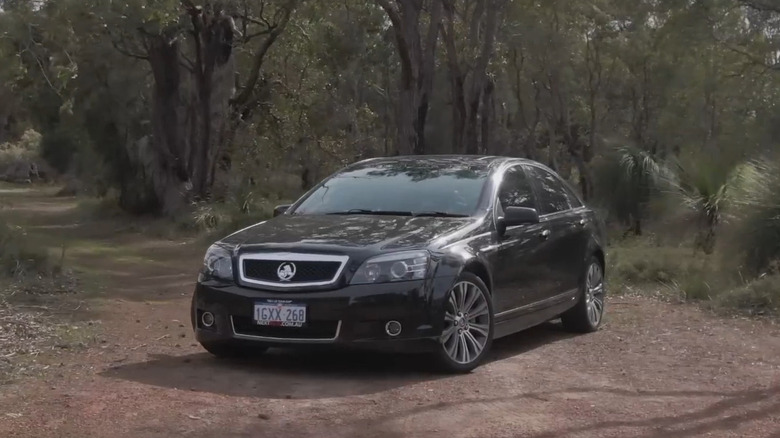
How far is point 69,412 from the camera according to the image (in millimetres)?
6305

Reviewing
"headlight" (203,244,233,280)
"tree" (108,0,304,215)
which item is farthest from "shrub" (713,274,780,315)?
"tree" (108,0,304,215)

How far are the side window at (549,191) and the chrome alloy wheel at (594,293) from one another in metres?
0.66

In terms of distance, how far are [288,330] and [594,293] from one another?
3732 millimetres

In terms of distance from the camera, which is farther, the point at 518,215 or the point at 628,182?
the point at 628,182

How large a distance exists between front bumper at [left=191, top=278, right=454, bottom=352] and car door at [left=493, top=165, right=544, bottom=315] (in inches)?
36.5

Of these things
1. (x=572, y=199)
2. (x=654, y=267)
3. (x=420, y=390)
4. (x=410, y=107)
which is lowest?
(x=654, y=267)

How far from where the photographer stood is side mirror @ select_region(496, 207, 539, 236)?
326 inches

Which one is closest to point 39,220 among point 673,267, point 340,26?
point 340,26

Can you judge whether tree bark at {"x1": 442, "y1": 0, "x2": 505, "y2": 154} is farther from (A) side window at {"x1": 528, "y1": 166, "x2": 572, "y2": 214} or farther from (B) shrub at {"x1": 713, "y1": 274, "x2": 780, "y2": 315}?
(A) side window at {"x1": 528, "y1": 166, "x2": 572, "y2": 214}

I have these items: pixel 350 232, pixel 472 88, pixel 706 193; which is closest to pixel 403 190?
pixel 350 232

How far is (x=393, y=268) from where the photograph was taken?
731cm

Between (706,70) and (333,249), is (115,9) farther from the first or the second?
(706,70)

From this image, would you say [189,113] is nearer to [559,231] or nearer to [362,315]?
[559,231]

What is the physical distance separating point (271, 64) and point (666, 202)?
14498 millimetres
